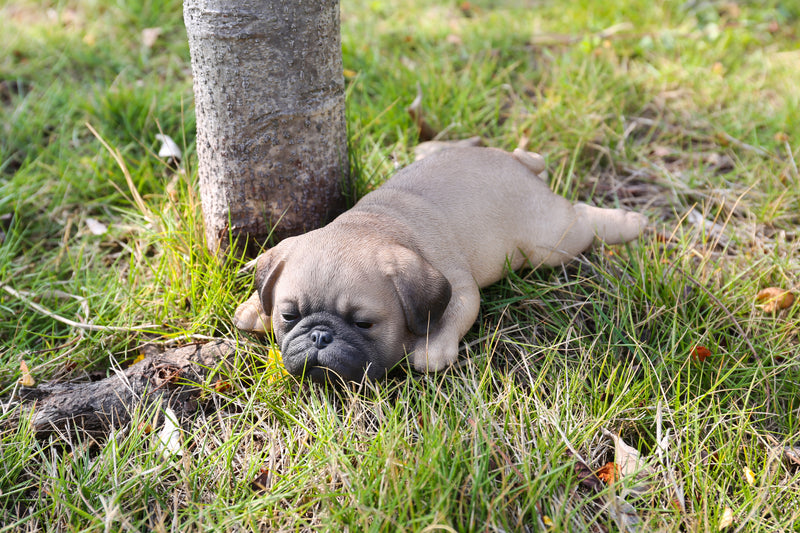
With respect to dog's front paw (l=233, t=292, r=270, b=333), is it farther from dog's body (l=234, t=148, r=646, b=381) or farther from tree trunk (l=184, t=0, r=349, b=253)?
tree trunk (l=184, t=0, r=349, b=253)

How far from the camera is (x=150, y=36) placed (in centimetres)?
574

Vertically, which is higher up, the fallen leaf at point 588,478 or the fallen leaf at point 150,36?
the fallen leaf at point 150,36

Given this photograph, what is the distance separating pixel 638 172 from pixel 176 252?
312cm

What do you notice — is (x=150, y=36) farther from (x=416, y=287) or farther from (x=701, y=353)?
(x=701, y=353)

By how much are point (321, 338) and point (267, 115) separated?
125 cm

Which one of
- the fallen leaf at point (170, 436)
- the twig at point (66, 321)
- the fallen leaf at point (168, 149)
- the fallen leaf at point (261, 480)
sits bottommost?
the fallen leaf at point (261, 480)

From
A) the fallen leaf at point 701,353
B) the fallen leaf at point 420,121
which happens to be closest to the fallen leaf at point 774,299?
the fallen leaf at point 701,353

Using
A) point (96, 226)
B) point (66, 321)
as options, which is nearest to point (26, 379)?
point (66, 321)

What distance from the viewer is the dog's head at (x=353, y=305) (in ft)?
9.16

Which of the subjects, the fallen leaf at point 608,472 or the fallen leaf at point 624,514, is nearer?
the fallen leaf at point 624,514

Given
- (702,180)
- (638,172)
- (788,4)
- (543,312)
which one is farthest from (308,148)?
(788,4)

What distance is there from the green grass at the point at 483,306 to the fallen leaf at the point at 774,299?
0.20 ft

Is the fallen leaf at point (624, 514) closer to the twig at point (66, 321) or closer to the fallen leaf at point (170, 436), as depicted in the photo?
the fallen leaf at point (170, 436)

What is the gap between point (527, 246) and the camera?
366 centimetres
